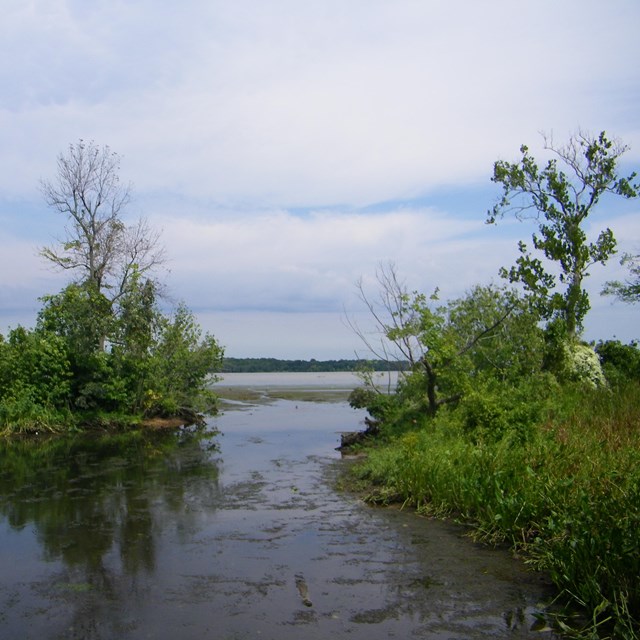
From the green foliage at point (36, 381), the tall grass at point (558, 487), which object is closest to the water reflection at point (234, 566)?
the tall grass at point (558, 487)

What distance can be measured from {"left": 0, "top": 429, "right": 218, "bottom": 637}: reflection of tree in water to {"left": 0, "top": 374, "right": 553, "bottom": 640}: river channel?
39 mm

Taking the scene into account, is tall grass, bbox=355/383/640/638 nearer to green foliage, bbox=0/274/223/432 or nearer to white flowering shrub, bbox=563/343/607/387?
white flowering shrub, bbox=563/343/607/387

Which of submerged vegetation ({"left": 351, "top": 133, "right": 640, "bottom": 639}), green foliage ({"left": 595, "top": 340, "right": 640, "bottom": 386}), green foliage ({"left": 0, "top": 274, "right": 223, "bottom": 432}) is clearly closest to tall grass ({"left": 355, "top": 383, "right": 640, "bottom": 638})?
submerged vegetation ({"left": 351, "top": 133, "right": 640, "bottom": 639})

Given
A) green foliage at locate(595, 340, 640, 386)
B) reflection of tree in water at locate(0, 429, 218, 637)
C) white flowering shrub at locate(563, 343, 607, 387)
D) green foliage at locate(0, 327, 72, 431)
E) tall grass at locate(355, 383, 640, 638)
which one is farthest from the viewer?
green foliage at locate(0, 327, 72, 431)

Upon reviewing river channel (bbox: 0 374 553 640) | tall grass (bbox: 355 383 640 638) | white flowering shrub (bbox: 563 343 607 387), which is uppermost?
white flowering shrub (bbox: 563 343 607 387)

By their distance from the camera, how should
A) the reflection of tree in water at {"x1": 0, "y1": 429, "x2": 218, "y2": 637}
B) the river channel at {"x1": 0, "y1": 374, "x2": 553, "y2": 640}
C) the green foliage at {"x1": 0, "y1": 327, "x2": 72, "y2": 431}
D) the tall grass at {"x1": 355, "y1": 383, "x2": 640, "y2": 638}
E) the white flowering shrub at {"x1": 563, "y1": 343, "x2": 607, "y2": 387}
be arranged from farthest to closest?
the green foliage at {"x1": 0, "y1": 327, "x2": 72, "y2": 431}
the white flowering shrub at {"x1": 563, "y1": 343, "x2": 607, "y2": 387}
the reflection of tree in water at {"x1": 0, "y1": 429, "x2": 218, "y2": 637}
the river channel at {"x1": 0, "y1": 374, "x2": 553, "y2": 640}
the tall grass at {"x1": 355, "y1": 383, "x2": 640, "y2": 638}

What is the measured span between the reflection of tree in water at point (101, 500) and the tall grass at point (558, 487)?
3911 millimetres

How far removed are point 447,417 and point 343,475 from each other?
2685 mm

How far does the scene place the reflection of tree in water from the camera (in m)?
7.42

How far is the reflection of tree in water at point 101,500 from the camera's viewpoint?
7.42 m

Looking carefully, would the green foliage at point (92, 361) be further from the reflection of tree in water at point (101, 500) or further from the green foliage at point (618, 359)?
the green foliage at point (618, 359)

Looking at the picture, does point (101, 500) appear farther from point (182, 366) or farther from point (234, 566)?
point (182, 366)

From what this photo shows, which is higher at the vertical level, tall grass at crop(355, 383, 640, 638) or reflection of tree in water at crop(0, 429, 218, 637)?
tall grass at crop(355, 383, 640, 638)

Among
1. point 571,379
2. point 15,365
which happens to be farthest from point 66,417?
point 571,379
